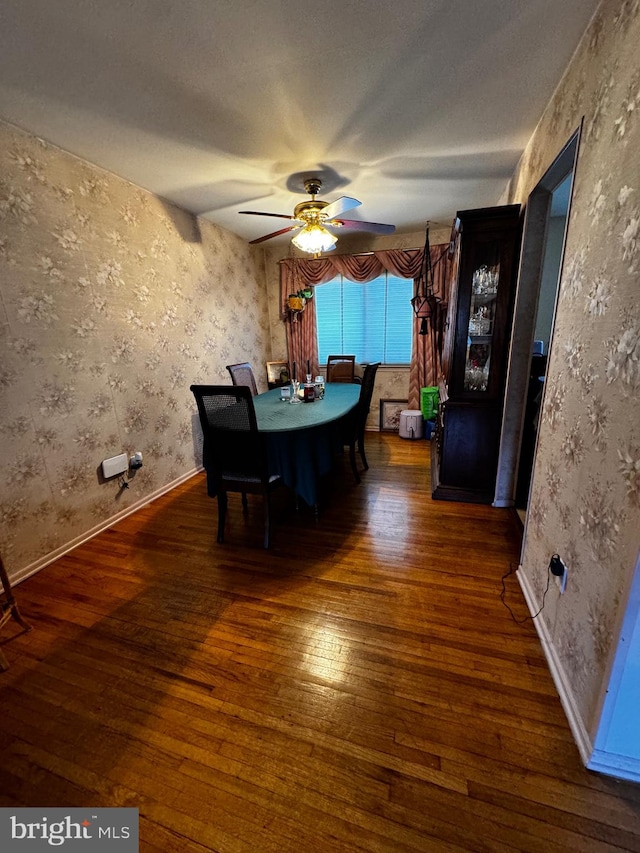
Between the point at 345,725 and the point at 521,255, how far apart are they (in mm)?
2678

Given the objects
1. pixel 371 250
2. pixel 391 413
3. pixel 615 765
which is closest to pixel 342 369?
pixel 391 413

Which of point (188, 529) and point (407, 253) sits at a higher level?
point (407, 253)

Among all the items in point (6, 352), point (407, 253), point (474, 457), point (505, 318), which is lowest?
point (474, 457)

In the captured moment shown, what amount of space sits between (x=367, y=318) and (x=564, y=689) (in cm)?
400

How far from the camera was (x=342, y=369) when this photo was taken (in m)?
4.05

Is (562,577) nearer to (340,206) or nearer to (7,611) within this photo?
(340,206)

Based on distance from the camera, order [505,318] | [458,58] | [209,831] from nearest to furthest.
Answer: [209,831], [458,58], [505,318]

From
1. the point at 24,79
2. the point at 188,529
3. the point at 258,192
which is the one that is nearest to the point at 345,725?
the point at 188,529

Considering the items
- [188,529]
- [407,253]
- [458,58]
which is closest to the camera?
[458,58]

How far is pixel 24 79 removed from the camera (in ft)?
5.05

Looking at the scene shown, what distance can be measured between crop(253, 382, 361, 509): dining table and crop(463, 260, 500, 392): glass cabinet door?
975 mm

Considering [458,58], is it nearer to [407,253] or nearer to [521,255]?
[521,255]

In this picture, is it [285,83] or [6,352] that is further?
[6,352]

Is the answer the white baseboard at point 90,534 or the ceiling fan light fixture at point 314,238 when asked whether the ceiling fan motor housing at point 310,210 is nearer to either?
the ceiling fan light fixture at point 314,238
